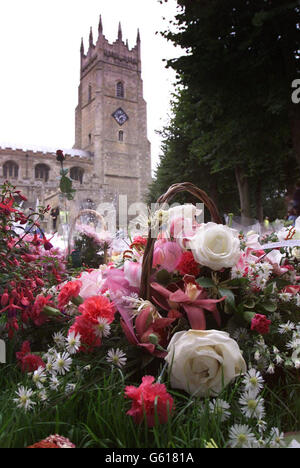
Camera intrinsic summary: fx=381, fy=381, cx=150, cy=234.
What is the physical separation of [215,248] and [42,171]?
47.7m

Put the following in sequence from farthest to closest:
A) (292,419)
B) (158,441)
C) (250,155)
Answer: (250,155) → (292,419) → (158,441)

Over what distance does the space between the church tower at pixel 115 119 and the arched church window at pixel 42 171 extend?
231 inches

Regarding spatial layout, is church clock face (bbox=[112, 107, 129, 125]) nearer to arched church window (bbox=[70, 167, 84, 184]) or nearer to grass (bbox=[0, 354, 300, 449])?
arched church window (bbox=[70, 167, 84, 184])

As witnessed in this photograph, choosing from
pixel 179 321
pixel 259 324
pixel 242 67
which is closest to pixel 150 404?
pixel 179 321

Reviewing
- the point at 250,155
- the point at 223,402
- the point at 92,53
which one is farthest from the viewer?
the point at 92,53

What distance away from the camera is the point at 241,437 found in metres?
0.97

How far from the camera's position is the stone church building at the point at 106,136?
4559 centimetres

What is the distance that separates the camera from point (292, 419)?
124 cm

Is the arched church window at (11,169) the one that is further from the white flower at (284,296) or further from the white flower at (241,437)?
the white flower at (241,437)

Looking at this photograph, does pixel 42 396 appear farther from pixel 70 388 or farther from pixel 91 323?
pixel 91 323
